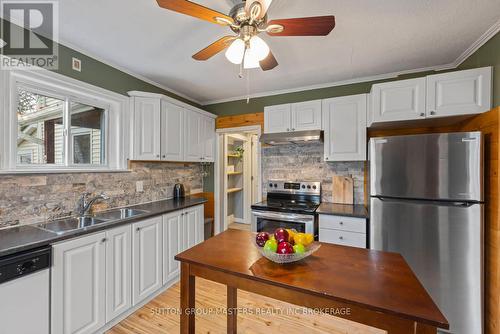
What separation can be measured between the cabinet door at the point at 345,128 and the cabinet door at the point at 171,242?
78.8 inches

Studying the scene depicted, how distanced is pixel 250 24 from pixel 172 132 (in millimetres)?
1929

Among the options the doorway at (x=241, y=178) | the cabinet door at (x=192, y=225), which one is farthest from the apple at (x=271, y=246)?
the doorway at (x=241, y=178)

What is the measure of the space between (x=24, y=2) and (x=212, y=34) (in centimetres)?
134

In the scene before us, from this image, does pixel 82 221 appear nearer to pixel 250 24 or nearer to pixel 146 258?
pixel 146 258

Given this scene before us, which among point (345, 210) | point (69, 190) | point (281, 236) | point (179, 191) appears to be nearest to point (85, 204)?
point (69, 190)

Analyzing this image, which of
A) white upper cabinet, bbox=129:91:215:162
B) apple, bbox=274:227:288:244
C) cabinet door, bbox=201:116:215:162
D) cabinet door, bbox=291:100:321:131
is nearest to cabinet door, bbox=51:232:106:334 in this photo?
white upper cabinet, bbox=129:91:215:162

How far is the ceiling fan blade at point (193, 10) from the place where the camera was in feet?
3.51

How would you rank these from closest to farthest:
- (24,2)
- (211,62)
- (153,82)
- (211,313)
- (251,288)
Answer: (251,288), (24,2), (211,313), (211,62), (153,82)

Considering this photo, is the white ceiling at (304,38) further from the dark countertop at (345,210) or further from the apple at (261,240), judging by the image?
the dark countertop at (345,210)

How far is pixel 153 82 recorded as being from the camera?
2.95 metres

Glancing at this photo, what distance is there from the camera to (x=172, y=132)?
2848 millimetres

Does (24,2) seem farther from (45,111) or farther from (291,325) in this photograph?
(291,325)

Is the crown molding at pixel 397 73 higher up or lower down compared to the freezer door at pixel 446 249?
higher up

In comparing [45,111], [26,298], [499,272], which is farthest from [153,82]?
[499,272]
